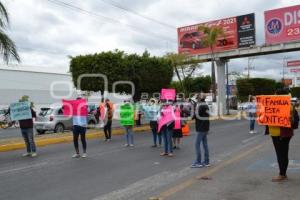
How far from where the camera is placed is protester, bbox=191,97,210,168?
1153 cm

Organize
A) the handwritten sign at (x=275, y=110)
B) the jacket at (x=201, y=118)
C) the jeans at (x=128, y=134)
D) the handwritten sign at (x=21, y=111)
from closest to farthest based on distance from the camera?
1. the handwritten sign at (x=275, y=110)
2. the jacket at (x=201, y=118)
3. the handwritten sign at (x=21, y=111)
4. the jeans at (x=128, y=134)

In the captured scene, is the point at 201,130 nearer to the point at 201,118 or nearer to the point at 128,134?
the point at 201,118

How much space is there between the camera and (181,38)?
52.0 m

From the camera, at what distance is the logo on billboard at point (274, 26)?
141 feet

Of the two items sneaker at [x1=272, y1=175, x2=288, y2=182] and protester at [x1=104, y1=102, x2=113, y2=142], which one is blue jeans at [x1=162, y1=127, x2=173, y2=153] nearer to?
sneaker at [x1=272, y1=175, x2=288, y2=182]

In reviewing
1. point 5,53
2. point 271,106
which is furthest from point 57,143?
point 271,106

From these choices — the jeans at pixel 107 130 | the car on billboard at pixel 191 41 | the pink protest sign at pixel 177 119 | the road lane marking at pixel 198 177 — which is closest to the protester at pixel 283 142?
the road lane marking at pixel 198 177

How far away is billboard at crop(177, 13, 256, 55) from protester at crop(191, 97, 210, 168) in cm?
3496

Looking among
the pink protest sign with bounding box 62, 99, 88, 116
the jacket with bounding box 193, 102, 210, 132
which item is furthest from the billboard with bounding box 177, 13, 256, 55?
the jacket with bounding box 193, 102, 210, 132

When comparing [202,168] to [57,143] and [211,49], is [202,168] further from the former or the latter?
[211,49]

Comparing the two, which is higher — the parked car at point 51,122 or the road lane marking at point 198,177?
the parked car at point 51,122

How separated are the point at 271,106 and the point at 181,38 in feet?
140

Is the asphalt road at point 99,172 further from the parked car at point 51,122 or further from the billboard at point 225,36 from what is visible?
the billboard at point 225,36

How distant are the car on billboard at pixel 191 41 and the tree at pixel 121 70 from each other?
1800cm
